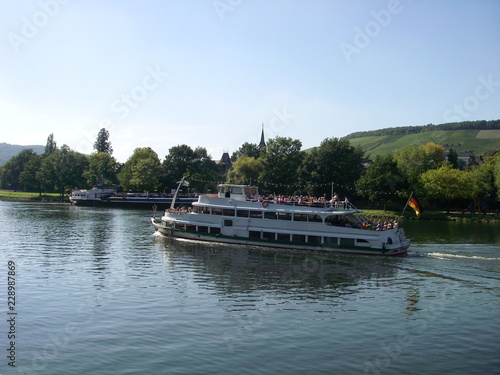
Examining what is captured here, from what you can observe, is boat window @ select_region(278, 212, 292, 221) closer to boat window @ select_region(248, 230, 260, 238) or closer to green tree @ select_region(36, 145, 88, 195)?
boat window @ select_region(248, 230, 260, 238)

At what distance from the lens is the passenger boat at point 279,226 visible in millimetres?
46719

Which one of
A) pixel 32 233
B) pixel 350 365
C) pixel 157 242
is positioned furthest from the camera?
pixel 32 233

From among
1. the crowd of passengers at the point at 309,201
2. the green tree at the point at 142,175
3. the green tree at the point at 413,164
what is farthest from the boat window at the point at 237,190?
the green tree at the point at 142,175

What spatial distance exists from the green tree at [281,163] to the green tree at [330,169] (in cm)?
620

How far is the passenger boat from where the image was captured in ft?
153

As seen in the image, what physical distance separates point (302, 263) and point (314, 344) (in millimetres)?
19980

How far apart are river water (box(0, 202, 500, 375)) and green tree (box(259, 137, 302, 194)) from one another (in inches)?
3020

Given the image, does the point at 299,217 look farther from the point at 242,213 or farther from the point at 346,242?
the point at 242,213

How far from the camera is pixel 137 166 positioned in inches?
5591

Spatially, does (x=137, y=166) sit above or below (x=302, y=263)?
above

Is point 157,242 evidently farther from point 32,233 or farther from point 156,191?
point 156,191

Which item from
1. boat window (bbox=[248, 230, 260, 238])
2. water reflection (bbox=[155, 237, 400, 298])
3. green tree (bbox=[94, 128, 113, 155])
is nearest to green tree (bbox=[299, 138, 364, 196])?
boat window (bbox=[248, 230, 260, 238])

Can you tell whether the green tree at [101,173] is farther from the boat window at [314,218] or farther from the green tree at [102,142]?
the boat window at [314,218]

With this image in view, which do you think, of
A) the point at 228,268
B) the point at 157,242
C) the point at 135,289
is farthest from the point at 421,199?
the point at 135,289
